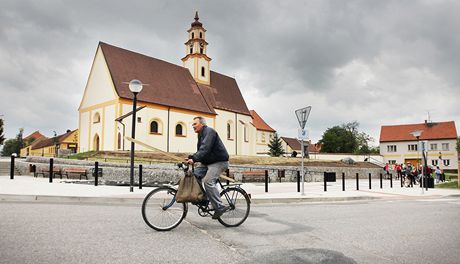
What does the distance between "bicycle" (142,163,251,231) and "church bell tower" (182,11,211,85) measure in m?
42.7

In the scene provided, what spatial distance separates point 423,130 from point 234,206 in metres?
75.8

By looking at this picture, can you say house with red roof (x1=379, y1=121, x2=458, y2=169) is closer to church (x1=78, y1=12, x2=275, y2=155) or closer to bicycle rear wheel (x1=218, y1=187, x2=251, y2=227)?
church (x1=78, y1=12, x2=275, y2=155)

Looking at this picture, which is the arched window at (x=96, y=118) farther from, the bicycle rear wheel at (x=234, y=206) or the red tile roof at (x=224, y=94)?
the bicycle rear wheel at (x=234, y=206)

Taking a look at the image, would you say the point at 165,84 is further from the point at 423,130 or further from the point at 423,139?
the point at 423,130

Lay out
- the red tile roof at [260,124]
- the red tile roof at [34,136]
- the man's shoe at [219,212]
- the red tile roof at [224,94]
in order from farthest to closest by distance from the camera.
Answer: the red tile roof at [34,136] → the red tile roof at [260,124] → the red tile roof at [224,94] → the man's shoe at [219,212]

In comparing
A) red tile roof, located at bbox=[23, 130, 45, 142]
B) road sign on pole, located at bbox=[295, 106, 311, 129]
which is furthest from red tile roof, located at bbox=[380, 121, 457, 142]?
red tile roof, located at bbox=[23, 130, 45, 142]

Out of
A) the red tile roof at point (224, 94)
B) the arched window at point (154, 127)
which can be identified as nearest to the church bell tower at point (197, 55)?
the red tile roof at point (224, 94)

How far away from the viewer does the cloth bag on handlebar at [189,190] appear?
5.71 m

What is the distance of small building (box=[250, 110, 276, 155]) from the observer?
66.7 meters

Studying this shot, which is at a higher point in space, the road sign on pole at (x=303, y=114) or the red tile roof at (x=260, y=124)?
the red tile roof at (x=260, y=124)

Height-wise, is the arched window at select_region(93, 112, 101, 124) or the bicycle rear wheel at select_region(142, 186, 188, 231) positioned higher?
the arched window at select_region(93, 112, 101, 124)

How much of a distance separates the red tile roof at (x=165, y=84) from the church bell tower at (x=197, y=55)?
1.27 m

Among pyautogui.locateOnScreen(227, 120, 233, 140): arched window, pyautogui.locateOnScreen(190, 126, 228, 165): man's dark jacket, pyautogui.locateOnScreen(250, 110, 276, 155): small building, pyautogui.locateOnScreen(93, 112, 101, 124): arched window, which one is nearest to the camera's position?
pyautogui.locateOnScreen(190, 126, 228, 165): man's dark jacket

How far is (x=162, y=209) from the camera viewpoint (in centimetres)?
586
